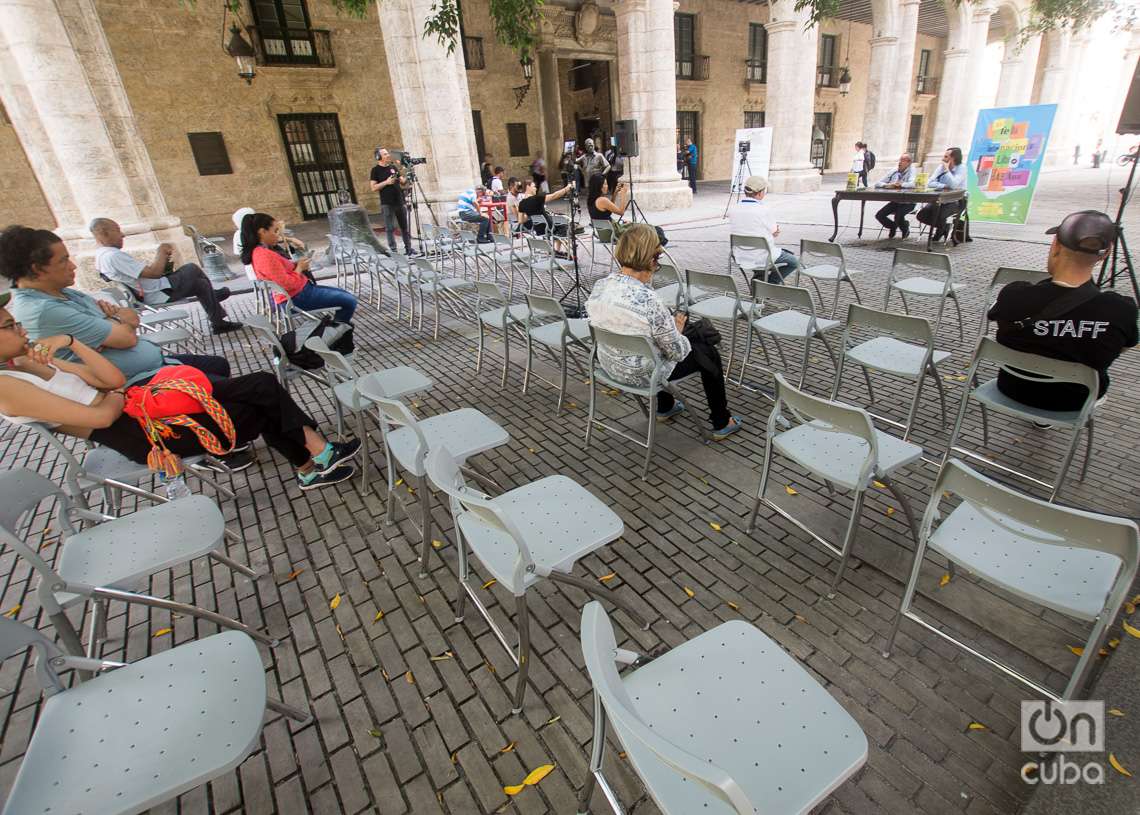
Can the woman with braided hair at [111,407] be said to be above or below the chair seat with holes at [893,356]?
above

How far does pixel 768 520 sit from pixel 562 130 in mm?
21083

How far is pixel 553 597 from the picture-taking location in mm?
2543

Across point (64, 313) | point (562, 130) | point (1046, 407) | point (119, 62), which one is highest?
point (119, 62)

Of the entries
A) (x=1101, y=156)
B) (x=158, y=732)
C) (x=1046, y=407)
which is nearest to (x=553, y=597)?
(x=158, y=732)

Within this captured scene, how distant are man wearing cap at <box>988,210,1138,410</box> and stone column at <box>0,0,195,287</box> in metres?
11.0

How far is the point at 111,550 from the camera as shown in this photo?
6.93ft

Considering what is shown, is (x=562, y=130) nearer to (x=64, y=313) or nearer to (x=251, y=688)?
(x=64, y=313)

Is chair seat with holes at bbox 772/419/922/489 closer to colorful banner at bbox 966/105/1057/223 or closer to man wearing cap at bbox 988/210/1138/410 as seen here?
man wearing cap at bbox 988/210/1138/410

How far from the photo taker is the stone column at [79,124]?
715 cm

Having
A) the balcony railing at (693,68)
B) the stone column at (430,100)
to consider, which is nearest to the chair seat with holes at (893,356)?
the stone column at (430,100)

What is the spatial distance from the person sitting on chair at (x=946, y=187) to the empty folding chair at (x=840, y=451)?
315 inches

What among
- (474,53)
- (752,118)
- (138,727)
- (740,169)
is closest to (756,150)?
(740,169)

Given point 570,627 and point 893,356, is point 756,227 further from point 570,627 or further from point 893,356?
point 570,627

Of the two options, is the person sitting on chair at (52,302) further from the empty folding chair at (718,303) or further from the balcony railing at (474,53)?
the balcony railing at (474,53)
